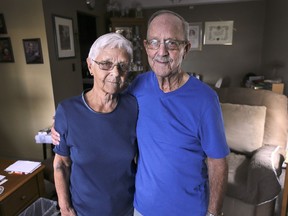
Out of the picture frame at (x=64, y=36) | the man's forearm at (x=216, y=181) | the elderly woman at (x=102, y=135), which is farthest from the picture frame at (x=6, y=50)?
the man's forearm at (x=216, y=181)

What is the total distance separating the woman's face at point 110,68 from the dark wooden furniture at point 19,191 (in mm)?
1066

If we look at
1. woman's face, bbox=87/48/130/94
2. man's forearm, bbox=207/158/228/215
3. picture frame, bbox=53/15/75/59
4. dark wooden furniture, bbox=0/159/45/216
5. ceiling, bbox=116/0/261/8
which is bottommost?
dark wooden furniture, bbox=0/159/45/216

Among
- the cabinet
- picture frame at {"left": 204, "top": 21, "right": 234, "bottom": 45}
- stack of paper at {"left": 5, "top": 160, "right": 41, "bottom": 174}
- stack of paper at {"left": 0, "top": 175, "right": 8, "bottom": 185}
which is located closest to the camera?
stack of paper at {"left": 0, "top": 175, "right": 8, "bottom": 185}

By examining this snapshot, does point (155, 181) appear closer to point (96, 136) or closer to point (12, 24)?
point (96, 136)

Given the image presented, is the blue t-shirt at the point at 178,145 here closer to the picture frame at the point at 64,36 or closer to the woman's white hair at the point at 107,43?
the woman's white hair at the point at 107,43

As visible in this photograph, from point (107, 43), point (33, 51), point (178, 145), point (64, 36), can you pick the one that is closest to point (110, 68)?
point (107, 43)

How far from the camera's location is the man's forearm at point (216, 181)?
37.9 inches

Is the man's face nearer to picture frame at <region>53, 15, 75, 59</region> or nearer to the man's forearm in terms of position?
the man's forearm

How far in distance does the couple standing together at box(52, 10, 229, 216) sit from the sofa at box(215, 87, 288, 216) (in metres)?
0.84

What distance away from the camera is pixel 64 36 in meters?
2.99

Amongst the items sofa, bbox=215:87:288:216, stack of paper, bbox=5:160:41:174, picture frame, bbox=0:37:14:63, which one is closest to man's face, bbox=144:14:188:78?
sofa, bbox=215:87:288:216

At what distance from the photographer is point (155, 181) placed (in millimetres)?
996

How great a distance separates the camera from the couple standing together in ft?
3.07

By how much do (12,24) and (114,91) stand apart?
2.37 m
